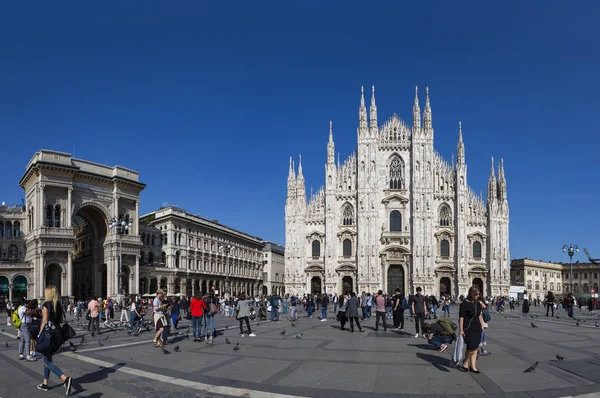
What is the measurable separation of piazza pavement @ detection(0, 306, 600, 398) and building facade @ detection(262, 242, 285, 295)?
8801 cm

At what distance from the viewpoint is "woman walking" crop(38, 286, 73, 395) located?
916cm

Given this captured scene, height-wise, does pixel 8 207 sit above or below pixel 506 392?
above

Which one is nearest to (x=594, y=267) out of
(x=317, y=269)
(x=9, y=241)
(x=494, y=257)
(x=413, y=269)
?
(x=494, y=257)

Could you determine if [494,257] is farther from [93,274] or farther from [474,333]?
[474,333]

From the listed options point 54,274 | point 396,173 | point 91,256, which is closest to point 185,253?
point 91,256

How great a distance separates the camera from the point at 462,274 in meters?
63.2

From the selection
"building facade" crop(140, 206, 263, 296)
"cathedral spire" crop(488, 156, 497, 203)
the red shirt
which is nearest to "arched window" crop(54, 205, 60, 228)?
"building facade" crop(140, 206, 263, 296)

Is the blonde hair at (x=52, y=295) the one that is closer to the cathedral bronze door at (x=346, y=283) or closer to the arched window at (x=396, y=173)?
the cathedral bronze door at (x=346, y=283)

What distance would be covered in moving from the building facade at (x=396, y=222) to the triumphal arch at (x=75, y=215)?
19277mm

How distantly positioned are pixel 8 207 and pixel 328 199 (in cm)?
3967

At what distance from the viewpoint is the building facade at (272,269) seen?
105938 millimetres

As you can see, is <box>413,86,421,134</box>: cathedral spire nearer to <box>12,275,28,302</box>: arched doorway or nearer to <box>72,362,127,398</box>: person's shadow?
<box>12,275,28,302</box>: arched doorway

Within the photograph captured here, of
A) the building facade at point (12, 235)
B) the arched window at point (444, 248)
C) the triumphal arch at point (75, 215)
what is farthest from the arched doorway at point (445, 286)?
the building facade at point (12, 235)

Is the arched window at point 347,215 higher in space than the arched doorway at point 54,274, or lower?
higher
